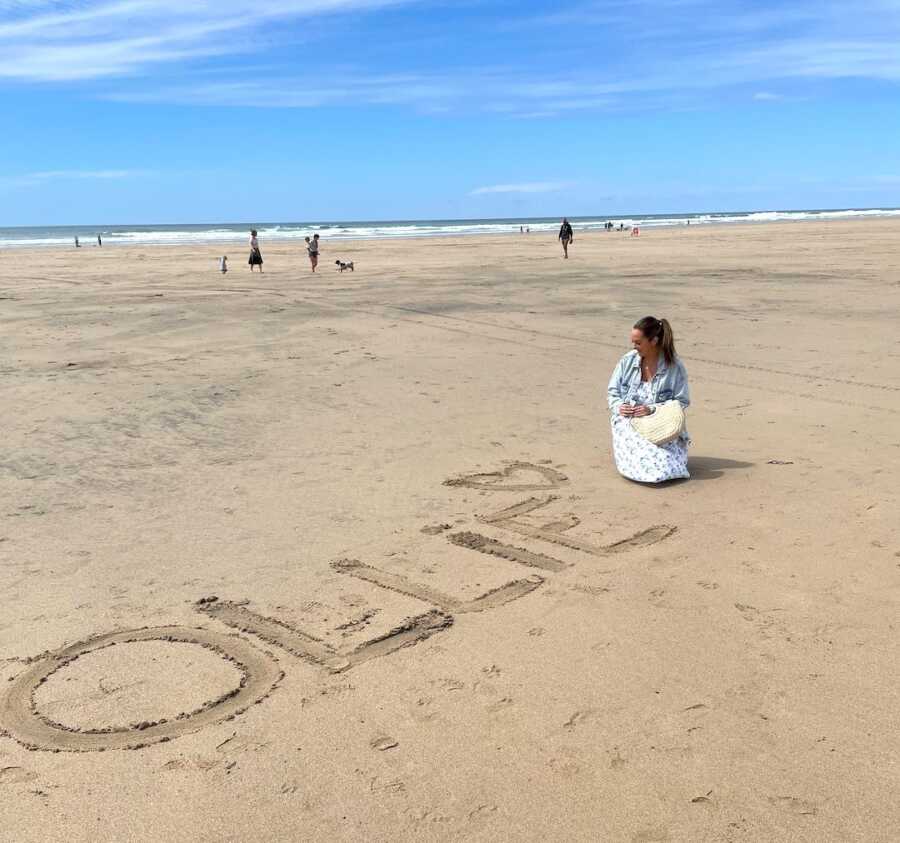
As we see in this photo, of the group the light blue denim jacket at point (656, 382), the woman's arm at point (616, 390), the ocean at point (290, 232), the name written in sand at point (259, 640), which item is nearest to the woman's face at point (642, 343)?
the light blue denim jacket at point (656, 382)

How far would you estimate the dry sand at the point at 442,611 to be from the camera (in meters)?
2.92

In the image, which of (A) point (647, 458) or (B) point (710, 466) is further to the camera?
(B) point (710, 466)

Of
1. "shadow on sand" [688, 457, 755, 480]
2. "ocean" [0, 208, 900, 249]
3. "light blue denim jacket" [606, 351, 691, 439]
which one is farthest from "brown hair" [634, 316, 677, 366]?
Answer: "ocean" [0, 208, 900, 249]

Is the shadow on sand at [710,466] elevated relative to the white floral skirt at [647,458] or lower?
lower

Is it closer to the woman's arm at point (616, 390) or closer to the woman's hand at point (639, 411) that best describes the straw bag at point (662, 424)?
the woman's hand at point (639, 411)

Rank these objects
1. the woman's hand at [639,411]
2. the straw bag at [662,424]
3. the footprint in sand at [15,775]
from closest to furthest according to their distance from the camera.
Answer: the footprint in sand at [15,775] < the straw bag at [662,424] < the woman's hand at [639,411]

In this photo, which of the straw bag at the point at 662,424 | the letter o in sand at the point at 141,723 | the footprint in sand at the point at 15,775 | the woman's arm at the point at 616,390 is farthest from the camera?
the woman's arm at the point at 616,390

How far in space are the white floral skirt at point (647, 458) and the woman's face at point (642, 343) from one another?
1.70ft

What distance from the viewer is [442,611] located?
4230mm

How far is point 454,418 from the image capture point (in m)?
8.01

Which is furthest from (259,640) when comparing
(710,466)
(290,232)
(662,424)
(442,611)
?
(290,232)

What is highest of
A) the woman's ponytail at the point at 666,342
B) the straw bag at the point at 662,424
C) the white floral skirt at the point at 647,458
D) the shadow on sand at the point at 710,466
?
the woman's ponytail at the point at 666,342

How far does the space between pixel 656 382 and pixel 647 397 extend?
0.43 feet

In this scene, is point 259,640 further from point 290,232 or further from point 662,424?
point 290,232
